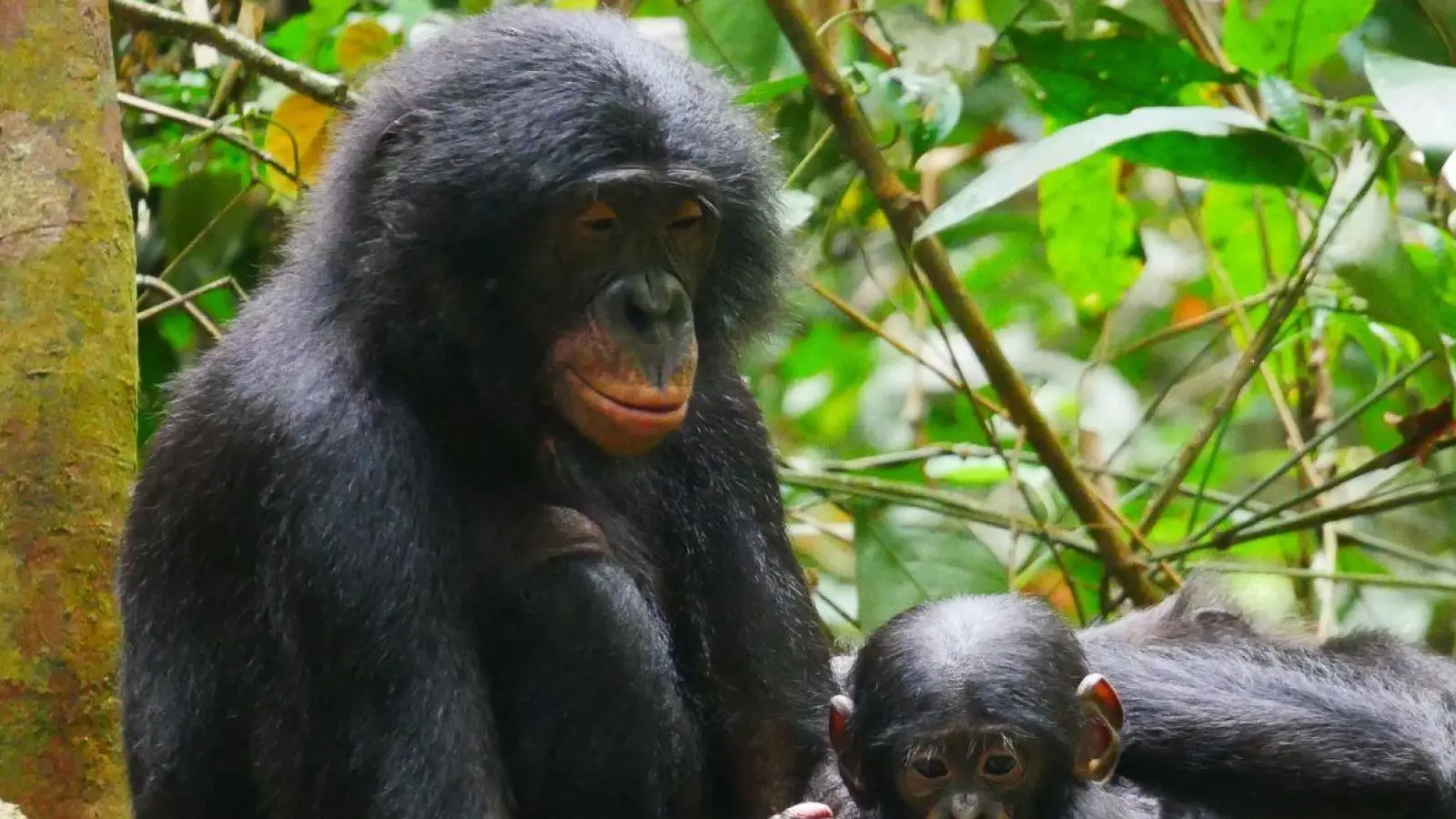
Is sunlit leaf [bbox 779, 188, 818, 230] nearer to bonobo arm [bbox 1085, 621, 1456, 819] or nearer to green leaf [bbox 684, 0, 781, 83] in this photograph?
green leaf [bbox 684, 0, 781, 83]

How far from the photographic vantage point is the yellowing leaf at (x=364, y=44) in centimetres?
526

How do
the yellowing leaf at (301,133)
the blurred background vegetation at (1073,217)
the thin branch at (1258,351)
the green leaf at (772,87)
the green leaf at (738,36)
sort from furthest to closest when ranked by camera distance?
1. the yellowing leaf at (301,133)
2. the green leaf at (738,36)
3. the green leaf at (772,87)
4. the blurred background vegetation at (1073,217)
5. the thin branch at (1258,351)

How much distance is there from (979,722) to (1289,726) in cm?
70

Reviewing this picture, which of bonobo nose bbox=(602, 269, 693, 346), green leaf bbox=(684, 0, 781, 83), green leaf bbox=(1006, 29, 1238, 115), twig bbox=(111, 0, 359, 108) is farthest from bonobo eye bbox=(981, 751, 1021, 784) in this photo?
twig bbox=(111, 0, 359, 108)

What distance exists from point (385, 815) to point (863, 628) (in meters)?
2.03

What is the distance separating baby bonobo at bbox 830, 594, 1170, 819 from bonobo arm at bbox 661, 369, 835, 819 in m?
0.32

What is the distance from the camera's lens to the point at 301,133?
17.4ft

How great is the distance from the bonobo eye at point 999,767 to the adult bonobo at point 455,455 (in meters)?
0.37

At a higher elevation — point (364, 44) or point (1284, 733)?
point (364, 44)

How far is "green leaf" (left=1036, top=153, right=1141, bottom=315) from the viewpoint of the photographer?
534 centimetres

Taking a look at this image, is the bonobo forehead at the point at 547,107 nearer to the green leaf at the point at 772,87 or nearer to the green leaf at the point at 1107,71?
the green leaf at the point at 772,87

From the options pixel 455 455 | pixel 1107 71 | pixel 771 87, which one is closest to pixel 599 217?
pixel 455 455

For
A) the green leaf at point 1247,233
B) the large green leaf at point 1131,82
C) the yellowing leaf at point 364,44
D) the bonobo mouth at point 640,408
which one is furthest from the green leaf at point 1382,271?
the yellowing leaf at point 364,44

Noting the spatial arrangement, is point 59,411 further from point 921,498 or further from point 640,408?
point 921,498
